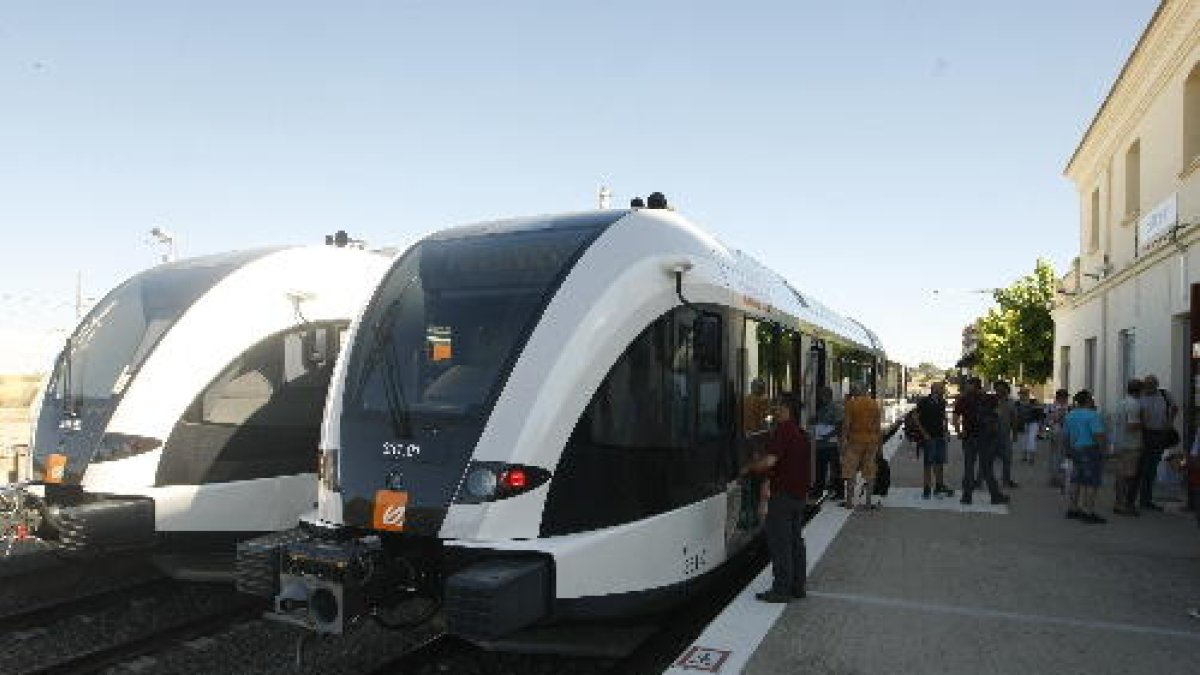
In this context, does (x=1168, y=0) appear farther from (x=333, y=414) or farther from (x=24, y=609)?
(x=24, y=609)

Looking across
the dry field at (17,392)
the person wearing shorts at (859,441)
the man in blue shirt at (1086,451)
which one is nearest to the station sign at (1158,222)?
the man in blue shirt at (1086,451)

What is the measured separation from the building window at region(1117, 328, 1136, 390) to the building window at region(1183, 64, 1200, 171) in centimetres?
467

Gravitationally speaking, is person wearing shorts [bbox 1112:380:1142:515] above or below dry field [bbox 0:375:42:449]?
above

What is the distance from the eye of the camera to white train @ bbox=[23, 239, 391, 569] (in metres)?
6.93

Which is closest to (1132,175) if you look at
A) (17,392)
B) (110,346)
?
(110,346)

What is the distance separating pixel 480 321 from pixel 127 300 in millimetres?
4308

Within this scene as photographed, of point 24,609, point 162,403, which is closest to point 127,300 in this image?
point 162,403

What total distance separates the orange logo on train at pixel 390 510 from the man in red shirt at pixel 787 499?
2.68 m

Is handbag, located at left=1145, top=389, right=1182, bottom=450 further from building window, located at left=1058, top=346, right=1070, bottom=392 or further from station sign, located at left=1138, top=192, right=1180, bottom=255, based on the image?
building window, located at left=1058, top=346, right=1070, bottom=392

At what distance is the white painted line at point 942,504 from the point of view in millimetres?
11469

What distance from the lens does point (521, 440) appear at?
4.93 metres

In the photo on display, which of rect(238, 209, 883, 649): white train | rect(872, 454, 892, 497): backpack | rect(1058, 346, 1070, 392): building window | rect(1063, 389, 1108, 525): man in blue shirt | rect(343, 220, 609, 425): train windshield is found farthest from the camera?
rect(1058, 346, 1070, 392): building window

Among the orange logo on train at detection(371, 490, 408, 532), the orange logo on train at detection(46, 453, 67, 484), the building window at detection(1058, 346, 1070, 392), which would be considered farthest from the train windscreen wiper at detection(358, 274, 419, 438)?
the building window at detection(1058, 346, 1070, 392)

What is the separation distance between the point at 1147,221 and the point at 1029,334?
34.3m
